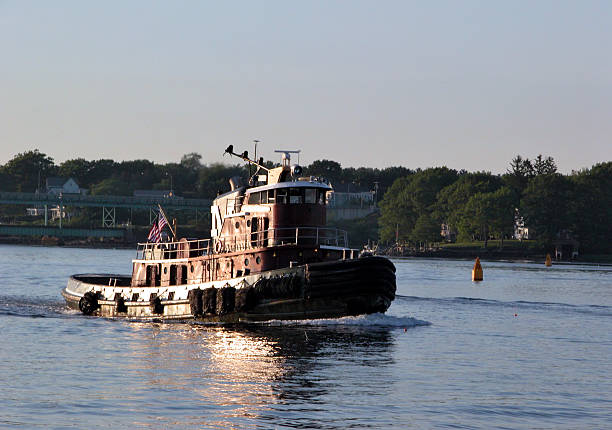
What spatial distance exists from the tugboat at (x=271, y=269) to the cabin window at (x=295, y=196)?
5 cm

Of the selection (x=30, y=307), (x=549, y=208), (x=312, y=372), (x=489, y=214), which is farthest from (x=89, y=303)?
(x=549, y=208)

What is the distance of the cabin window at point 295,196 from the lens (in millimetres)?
45406

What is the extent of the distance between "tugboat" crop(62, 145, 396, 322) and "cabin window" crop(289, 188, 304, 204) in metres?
0.05

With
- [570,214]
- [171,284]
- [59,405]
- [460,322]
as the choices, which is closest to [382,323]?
→ [460,322]

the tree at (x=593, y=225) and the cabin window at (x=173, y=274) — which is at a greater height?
the tree at (x=593, y=225)

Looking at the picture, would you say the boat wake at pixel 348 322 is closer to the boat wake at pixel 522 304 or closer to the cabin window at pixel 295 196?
the cabin window at pixel 295 196

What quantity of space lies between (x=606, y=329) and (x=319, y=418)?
28396mm

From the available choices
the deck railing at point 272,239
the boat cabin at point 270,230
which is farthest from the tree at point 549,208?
the boat cabin at point 270,230

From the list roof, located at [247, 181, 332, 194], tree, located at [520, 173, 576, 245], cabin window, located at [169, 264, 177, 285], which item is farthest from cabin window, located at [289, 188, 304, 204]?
tree, located at [520, 173, 576, 245]

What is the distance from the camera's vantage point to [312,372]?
32469 millimetres

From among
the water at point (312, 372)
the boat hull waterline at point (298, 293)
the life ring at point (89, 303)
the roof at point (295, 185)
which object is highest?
the roof at point (295, 185)

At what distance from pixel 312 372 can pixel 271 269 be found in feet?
40.9

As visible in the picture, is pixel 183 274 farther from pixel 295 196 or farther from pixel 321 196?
pixel 321 196

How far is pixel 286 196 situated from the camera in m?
45.4
